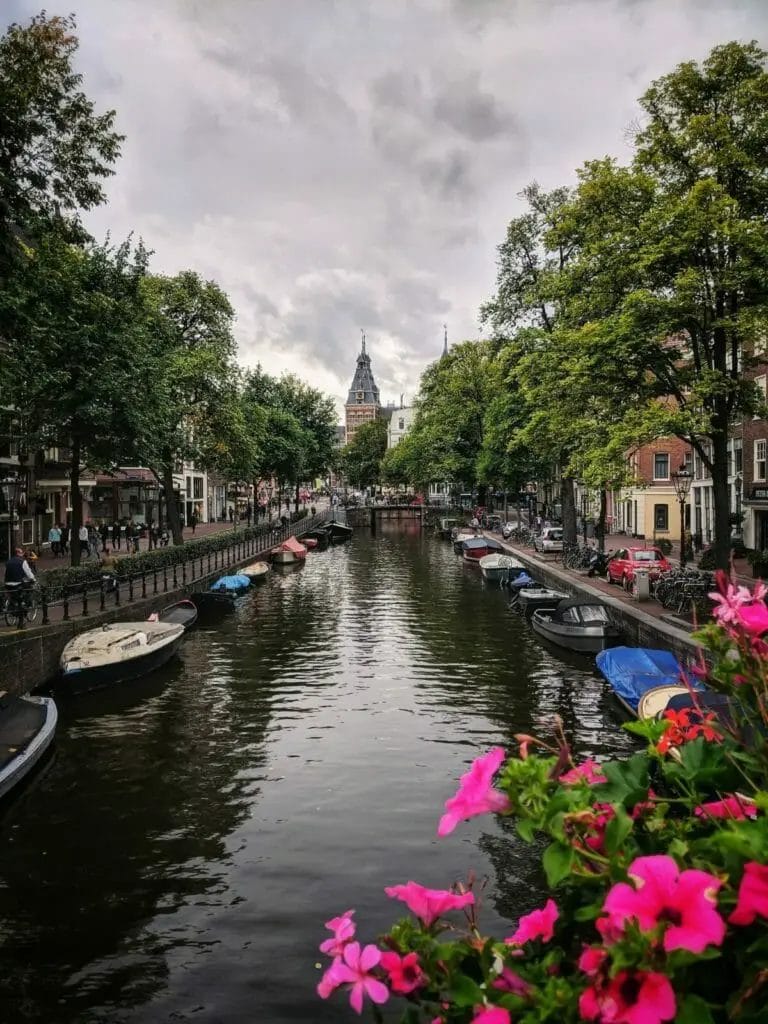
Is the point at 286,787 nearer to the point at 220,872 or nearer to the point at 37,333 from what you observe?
the point at 220,872

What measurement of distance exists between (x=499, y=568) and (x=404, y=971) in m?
39.8

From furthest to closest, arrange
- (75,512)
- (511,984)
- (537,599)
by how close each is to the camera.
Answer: (537,599) < (75,512) < (511,984)

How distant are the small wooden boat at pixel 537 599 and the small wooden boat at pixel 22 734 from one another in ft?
64.6

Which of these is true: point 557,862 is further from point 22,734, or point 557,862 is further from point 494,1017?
point 22,734

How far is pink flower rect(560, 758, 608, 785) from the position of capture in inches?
98.9

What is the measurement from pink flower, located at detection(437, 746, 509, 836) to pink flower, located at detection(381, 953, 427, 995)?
40 cm

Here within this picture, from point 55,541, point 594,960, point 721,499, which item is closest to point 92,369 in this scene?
point 55,541

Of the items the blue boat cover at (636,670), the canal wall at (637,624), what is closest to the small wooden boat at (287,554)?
the canal wall at (637,624)

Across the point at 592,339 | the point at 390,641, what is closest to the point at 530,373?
the point at 592,339

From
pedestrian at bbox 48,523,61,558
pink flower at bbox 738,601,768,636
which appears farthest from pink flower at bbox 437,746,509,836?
pedestrian at bbox 48,523,61,558

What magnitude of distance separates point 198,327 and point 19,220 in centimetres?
3198

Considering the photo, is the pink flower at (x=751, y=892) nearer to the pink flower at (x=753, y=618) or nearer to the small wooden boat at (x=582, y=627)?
Answer: the pink flower at (x=753, y=618)

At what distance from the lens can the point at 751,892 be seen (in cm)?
195

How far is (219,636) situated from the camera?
2823cm
